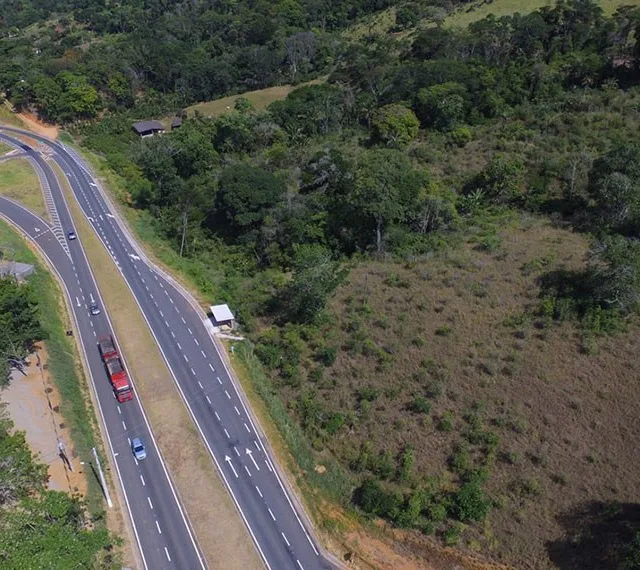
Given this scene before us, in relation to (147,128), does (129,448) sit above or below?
below

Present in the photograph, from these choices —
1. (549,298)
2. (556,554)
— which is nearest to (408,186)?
(549,298)

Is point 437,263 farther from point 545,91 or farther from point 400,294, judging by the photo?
point 545,91

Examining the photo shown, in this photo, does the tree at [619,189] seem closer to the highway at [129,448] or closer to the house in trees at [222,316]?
the house in trees at [222,316]

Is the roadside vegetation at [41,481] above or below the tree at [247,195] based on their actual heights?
below

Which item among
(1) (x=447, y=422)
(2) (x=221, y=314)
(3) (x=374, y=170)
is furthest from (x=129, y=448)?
(3) (x=374, y=170)

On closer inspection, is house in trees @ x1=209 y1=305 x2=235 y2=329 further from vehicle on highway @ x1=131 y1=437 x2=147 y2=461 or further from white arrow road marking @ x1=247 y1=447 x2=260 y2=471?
white arrow road marking @ x1=247 y1=447 x2=260 y2=471

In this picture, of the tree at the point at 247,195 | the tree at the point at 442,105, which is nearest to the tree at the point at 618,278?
the tree at the point at 247,195

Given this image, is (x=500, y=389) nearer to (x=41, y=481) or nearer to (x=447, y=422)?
(x=447, y=422)

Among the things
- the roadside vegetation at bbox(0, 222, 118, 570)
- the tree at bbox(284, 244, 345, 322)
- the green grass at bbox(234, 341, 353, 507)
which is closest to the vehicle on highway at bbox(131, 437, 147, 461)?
the roadside vegetation at bbox(0, 222, 118, 570)
